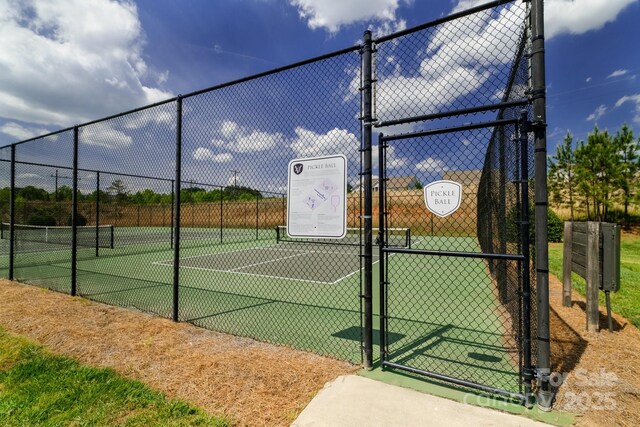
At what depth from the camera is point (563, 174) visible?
918 inches

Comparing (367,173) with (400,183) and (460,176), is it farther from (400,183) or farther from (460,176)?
(460,176)

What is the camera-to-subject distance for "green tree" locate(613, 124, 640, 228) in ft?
70.1

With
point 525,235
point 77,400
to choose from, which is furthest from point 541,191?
point 77,400

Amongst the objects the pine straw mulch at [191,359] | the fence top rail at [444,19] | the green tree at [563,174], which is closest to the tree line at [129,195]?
the pine straw mulch at [191,359]

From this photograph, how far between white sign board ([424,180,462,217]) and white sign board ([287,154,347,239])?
0.75 m

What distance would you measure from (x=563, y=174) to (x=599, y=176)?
1945mm

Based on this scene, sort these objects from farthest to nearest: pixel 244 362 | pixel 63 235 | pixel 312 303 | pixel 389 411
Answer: pixel 63 235
pixel 312 303
pixel 244 362
pixel 389 411

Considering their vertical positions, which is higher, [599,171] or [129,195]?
[599,171]

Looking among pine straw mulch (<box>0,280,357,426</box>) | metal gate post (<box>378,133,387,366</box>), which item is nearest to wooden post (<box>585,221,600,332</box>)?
metal gate post (<box>378,133,387,366</box>)

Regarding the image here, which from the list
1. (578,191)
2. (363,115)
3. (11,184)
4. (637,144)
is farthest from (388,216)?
(637,144)

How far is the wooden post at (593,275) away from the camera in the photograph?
3.75 m

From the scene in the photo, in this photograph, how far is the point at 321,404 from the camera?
2381 mm

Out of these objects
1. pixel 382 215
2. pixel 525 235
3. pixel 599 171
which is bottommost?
pixel 525 235

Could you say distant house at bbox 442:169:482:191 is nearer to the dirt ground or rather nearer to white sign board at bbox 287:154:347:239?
white sign board at bbox 287:154:347:239
